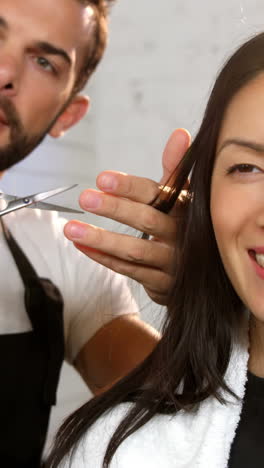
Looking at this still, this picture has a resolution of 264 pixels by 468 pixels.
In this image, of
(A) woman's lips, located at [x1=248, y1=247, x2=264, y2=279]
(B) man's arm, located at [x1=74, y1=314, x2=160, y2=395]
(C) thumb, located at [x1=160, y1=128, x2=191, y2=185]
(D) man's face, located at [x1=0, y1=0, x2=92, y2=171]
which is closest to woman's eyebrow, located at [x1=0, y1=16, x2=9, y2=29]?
(D) man's face, located at [x1=0, y1=0, x2=92, y2=171]

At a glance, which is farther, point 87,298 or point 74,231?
point 87,298

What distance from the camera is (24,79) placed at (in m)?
1.64

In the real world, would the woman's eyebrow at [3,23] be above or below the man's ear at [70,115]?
above

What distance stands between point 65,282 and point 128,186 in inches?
22.1

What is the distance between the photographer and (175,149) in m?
1.20

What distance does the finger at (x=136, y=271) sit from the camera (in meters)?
1.20

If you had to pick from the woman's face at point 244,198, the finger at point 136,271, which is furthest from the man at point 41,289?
the woman's face at point 244,198

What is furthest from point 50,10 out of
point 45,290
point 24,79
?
point 45,290

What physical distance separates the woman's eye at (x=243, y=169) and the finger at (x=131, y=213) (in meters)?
0.19

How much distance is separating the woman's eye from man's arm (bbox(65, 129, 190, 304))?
0.65 feet

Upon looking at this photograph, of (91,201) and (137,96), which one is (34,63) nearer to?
(91,201)

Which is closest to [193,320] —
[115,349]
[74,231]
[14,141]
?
[74,231]

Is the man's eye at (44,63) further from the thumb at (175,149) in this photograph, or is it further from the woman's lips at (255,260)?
the woman's lips at (255,260)

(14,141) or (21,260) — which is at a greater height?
(14,141)
